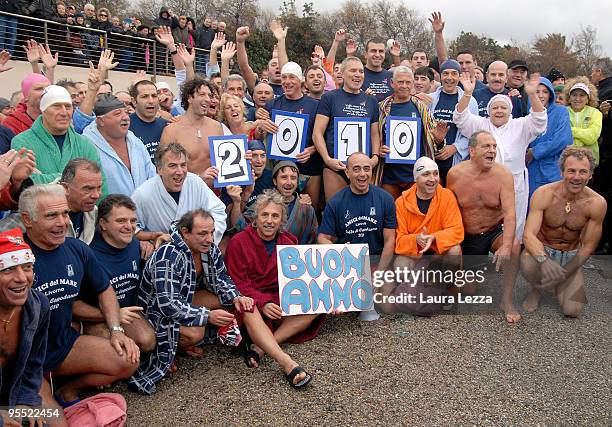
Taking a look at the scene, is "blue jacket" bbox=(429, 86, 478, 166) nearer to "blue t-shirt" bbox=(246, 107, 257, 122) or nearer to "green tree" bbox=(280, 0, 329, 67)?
"blue t-shirt" bbox=(246, 107, 257, 122)

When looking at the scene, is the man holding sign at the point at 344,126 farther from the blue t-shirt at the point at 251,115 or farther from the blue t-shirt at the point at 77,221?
the blue t-shirt at the point at 77,221

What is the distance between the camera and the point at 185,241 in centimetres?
416

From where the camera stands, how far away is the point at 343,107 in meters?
5.89

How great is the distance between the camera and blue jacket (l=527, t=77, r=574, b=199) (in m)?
6.59

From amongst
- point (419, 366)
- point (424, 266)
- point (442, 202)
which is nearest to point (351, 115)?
point (442, 202)

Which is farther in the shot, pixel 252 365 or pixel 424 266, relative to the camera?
pixel 424 266

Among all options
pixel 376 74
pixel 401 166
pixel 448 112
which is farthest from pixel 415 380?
pixel 376 74

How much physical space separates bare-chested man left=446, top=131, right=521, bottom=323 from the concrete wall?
40.8 ft

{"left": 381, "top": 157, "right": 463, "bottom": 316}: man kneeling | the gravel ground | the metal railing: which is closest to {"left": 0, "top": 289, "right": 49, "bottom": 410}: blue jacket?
the gravel ground

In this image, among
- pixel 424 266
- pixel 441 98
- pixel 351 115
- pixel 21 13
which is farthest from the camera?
pixel 21 13

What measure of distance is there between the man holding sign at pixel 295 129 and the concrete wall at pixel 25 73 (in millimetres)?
10552

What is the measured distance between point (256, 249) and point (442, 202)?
1915mm

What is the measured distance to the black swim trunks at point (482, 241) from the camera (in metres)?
5.55

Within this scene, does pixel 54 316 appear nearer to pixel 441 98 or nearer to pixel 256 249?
pixel 256 249
